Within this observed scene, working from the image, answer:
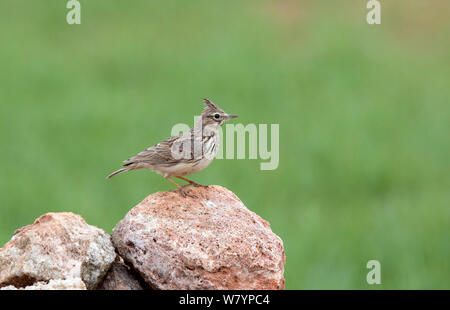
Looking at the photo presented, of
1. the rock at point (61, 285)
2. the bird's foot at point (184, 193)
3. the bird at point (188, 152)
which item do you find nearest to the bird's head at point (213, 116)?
the bird at point (188, 152)

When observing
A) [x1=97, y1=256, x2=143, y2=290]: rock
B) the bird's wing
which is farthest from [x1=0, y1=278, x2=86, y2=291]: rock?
the bird's wing

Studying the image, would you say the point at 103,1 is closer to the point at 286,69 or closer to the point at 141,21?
the point at 141,21

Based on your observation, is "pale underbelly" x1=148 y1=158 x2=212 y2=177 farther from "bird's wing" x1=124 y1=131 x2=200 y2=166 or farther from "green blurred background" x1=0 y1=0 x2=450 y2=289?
"green blurred background" x1=0 y1=0 x2=450 y2=289

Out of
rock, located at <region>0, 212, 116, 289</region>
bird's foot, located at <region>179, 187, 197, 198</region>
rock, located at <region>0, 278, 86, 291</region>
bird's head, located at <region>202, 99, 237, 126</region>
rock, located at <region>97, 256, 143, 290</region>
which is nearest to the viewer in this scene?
rock, located at <region>0, 278, 86, 291</region>

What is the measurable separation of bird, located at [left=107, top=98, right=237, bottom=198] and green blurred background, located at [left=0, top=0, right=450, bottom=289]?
4762 millimetres

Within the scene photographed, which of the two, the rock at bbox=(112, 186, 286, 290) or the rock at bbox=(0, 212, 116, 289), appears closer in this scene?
the rock at bbox=(0, 212, 116, 289)

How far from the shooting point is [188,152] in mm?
7219

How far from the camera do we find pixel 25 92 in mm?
17406

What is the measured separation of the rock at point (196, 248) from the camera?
244 inches

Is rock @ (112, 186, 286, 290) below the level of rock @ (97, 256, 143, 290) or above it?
above

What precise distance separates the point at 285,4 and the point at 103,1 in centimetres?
516

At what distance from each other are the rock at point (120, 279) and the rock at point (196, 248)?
16 centimetres

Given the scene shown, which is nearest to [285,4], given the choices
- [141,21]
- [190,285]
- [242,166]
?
[141,21]

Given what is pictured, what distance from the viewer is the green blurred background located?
41.9 feet
